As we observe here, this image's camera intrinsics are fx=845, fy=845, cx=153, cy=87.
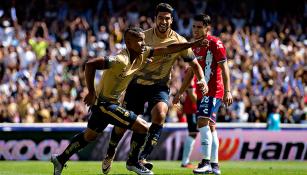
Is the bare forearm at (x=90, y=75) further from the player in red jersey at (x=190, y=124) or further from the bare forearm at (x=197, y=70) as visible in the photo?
the player in red jersey at (x=190, y=124)

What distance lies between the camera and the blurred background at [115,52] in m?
22.0

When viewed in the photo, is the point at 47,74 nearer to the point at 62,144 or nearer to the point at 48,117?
the point at 48,117

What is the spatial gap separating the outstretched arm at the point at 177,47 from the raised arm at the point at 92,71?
1222mm

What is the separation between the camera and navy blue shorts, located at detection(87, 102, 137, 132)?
11656 millimetres

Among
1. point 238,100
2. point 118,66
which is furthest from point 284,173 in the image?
point 238,100

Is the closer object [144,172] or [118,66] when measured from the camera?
[118,66]

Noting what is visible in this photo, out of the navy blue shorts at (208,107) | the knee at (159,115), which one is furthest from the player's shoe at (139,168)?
the navy blue shorts at (208,107)

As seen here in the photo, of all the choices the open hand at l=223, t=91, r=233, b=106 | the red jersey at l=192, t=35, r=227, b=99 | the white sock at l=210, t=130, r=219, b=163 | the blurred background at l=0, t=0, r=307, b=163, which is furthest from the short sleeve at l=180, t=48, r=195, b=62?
→ the blurred background at l=0, t=0, r=307, b=163

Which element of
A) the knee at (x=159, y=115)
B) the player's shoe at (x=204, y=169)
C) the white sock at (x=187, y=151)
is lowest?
the white sock at (x=187, y=151)

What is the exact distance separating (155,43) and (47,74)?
37.6 feet

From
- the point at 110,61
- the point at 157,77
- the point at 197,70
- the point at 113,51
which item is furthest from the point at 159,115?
the point at 113,51

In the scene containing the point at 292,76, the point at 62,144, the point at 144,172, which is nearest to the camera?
the point at 144,172

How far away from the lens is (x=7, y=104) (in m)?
22.0

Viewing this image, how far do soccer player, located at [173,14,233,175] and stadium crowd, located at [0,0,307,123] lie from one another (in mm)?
9031
